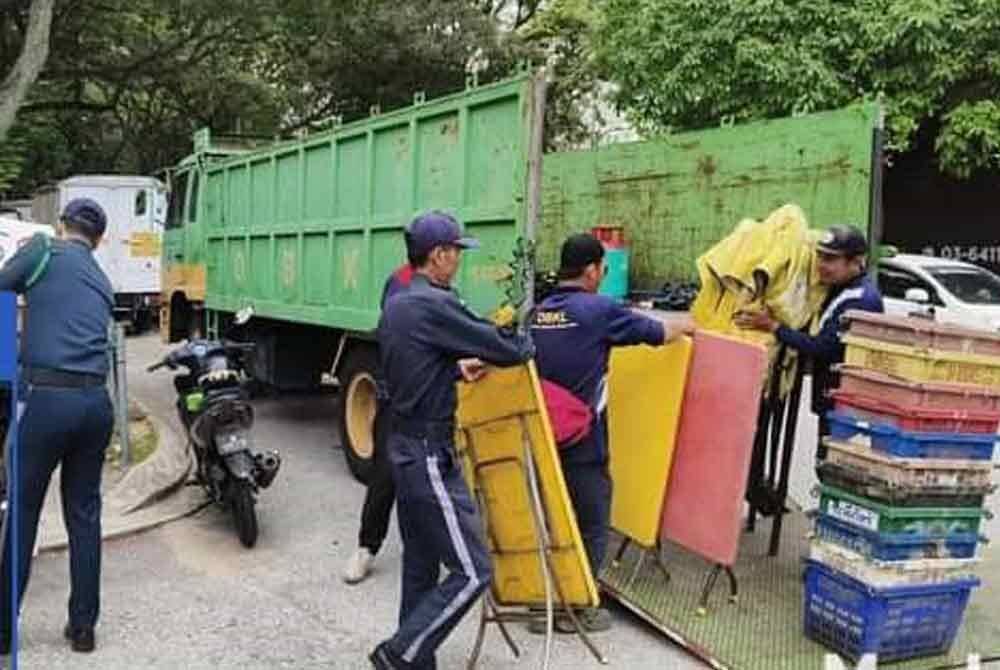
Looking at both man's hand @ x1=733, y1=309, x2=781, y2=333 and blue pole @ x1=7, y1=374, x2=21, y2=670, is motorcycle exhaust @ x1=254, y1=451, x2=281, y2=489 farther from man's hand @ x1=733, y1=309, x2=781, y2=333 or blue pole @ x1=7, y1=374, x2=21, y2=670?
man's hand @ x1=733, y1=309, x2=781, y2=333

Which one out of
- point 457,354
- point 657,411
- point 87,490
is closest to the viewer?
point 457,354

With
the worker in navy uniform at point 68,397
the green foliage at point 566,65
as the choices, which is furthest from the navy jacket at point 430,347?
the green foliage at point 566,65

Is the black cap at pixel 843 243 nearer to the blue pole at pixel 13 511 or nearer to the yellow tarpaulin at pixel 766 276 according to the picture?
the yellow tarpaulin at pixel 766 276

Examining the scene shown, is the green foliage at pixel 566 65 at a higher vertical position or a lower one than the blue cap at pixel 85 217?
higher

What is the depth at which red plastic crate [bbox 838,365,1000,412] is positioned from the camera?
4.23 meters

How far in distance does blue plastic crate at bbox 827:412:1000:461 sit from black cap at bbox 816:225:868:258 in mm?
1042

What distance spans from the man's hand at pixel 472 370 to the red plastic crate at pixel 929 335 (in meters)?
1.53

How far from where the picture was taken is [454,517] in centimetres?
389

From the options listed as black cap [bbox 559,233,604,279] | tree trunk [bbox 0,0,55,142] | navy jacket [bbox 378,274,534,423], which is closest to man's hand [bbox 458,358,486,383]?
navy jacket [bbox 378,274,534,423]

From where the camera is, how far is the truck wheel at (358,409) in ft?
24.8

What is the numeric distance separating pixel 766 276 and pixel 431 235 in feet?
6.50

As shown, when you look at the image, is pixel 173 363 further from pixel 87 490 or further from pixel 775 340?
pixel 775 340

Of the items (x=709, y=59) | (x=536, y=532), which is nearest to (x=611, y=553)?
(x=536, y=532)

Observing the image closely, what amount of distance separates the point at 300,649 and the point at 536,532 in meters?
1.07
